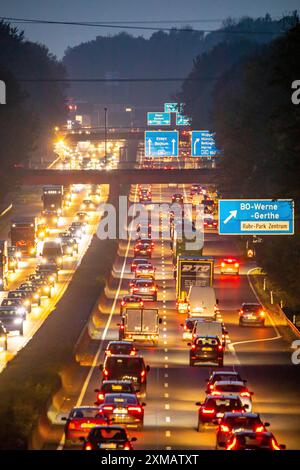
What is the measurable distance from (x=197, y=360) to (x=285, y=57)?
1510 cm

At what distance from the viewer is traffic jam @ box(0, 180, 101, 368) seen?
70056mm

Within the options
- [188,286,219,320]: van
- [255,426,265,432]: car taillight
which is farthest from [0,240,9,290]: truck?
[255,426,265,432]: car taillight

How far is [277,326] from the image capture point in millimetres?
74125

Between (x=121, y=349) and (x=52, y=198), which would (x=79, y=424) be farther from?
(x=52, y=198)

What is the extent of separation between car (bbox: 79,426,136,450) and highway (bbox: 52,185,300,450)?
201 inches

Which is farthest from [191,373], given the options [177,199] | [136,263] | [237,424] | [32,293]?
[177,199]

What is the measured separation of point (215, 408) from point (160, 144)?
89.5m

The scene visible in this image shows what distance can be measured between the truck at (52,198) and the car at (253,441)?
10677cm

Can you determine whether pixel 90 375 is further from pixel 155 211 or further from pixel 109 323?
pixel 155 211

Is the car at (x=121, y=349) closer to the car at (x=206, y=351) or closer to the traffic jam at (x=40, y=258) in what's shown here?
the car at (x=206, y=351)

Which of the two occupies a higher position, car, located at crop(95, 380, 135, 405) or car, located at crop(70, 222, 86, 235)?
car, located at crop(70, 222, 86, 235)

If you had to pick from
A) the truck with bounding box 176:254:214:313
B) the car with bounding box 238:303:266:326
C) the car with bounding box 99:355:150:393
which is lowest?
the car with bounding box 99:355:150:393

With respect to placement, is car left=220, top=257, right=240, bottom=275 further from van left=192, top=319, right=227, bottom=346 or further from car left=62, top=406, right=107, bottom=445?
car left=62, top=406, right=107, bottom=445
